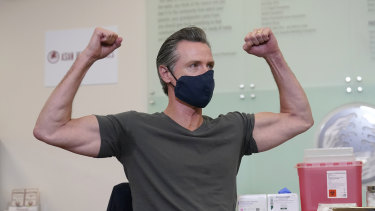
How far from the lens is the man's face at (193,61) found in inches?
76.0

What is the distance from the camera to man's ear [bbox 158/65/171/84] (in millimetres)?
1993

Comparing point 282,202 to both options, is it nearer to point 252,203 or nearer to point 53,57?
point 252,203

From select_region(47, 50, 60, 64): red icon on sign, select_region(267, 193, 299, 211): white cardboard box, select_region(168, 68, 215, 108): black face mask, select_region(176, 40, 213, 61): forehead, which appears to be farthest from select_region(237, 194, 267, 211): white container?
select_region(47, 50, 60, 64): red icon on sign

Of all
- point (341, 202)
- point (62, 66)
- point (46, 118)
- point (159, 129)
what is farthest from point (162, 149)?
point (62, 66)

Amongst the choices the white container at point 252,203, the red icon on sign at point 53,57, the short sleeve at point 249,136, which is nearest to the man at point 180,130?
the short sleeve at point 249,136

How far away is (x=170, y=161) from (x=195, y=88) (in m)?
0.30

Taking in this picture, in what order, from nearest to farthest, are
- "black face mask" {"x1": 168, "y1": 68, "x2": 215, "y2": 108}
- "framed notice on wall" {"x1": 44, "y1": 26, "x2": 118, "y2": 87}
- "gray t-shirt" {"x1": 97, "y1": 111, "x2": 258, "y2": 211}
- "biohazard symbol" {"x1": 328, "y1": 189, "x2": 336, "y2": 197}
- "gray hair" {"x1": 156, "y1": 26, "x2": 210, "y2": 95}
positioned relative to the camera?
"gray t-shirt" {"x1": 97, "y1": 111, "x2": 258, "y2": 211}
"black face mask" {"x1": 168, "y1": 68, "x2": 215, "y2": 108}
"gray hair" {"x1": 156, "y1": 26, "x2": 210, "y2": 95}
"biohazard symbol" {"x1": 328, "y1": 189, "x2": 336, "y2": 197}
"framed notice on wall" {"x1": 44, "y1": 26, "x2": 118, "y2": 87}

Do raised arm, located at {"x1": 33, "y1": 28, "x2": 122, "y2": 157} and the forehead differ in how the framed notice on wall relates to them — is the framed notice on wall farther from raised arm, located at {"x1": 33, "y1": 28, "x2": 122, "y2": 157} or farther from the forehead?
raised arm, located at {"x1": 33, "y1": 28, "x2": 122, "y2": 157}

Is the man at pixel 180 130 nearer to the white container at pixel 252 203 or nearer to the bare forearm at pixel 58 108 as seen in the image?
the bare forearm at pixel 58 108

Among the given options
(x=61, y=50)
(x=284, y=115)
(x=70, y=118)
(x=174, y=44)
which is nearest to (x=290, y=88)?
(x=284, y=115)

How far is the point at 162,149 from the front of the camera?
1.77m

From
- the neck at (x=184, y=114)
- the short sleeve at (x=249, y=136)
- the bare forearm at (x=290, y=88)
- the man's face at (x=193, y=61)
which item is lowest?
the short sleeve at (x=249, y=136)

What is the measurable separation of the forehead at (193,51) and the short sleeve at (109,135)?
38 centimetres

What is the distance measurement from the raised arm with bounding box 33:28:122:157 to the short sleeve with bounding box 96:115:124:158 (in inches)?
0.7
